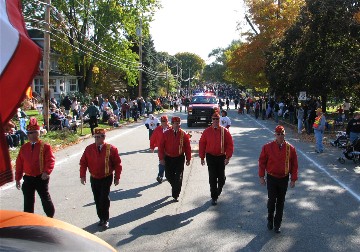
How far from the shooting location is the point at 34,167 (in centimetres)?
697

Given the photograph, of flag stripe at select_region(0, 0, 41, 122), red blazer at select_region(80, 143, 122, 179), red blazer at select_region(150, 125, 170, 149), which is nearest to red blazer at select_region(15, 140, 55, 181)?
red blazer at select_region(80, 143, 122, 179)

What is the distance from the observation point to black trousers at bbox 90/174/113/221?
23.8 feet

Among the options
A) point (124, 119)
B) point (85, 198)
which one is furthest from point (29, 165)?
point (124, 119)

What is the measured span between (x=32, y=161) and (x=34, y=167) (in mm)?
101

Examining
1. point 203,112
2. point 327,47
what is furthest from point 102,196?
point 327,47

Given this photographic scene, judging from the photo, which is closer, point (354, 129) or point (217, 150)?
point (217, 150)

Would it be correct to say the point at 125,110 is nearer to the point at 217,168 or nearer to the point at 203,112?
the point at 203,112

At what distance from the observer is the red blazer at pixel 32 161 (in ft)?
22.8

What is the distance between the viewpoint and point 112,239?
21.9 feet

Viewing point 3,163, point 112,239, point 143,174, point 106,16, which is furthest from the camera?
point 106,16

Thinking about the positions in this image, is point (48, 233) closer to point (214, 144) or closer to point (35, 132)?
point (35, 132)

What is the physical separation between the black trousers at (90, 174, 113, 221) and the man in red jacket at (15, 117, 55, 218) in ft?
2.47

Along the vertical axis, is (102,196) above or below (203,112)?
below

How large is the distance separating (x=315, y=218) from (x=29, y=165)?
4909 mm
